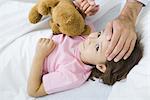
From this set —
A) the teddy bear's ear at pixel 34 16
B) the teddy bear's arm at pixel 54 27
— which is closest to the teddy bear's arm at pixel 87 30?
the teddy bear's arm at pixel 54 27

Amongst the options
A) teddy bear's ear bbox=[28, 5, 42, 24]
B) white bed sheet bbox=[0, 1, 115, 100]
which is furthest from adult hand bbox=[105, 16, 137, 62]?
teddy bear's ear bbox=[28, 5, 42, 24]

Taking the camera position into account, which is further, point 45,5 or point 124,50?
point 45,5

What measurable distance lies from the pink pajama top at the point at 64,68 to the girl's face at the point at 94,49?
0.10 feet

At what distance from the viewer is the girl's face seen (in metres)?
1.16

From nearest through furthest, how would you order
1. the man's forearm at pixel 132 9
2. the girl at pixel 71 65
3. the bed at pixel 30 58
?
the bed at pixel 30 58, the girl at pixel 71 65, the man's forearm at pixel 132 9

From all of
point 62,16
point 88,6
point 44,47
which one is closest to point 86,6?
point 88,6

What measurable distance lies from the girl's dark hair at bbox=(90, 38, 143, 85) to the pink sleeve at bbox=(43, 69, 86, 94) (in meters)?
0.10

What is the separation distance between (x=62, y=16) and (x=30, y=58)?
0.21m

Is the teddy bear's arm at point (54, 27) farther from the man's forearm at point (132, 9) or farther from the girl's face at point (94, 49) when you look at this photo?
the man's forearm at point (132, 9)

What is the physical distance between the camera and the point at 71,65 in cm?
119

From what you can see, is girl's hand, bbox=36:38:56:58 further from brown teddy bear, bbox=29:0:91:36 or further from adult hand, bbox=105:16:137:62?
adult hand, bbox=105:16:137:62

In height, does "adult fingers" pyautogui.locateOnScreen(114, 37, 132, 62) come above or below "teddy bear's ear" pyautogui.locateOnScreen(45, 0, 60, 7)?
below

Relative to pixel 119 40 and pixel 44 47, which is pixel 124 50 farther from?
pixel 44 47

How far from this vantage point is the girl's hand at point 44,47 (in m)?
1.20
